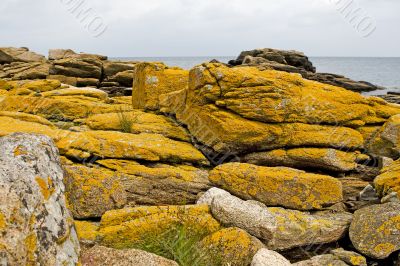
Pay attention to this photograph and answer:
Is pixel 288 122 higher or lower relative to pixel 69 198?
higher

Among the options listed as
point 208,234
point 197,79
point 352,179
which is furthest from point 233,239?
point 197,79

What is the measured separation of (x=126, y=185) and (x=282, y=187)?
326 centimetres

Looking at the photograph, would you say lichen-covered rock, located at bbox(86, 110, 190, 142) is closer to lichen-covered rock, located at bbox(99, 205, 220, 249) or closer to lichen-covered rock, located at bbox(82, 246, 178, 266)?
lichen-covered rock, located at bbox(99, 205, 220, 249)

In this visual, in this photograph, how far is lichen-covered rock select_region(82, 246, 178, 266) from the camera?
5.39 metres

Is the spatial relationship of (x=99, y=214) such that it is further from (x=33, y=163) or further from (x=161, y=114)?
(x=161, y=114)

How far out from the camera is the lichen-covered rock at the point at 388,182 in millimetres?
8734

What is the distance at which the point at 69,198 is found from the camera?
7.61 metres

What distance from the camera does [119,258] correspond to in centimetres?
547

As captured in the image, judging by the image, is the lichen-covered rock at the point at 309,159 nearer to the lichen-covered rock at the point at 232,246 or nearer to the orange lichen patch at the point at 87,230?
the lichen-covered rock at the point at 232,246

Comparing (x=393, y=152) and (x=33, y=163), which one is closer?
(x=33, y=163)

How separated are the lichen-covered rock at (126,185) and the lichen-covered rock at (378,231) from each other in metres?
3.20

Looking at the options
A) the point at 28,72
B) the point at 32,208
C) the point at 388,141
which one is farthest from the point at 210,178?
the point at 28,72

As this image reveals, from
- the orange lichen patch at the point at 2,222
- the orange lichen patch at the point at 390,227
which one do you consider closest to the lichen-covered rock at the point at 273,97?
the orange lichen patch at the point at 390,227

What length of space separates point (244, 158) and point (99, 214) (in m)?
4.01
